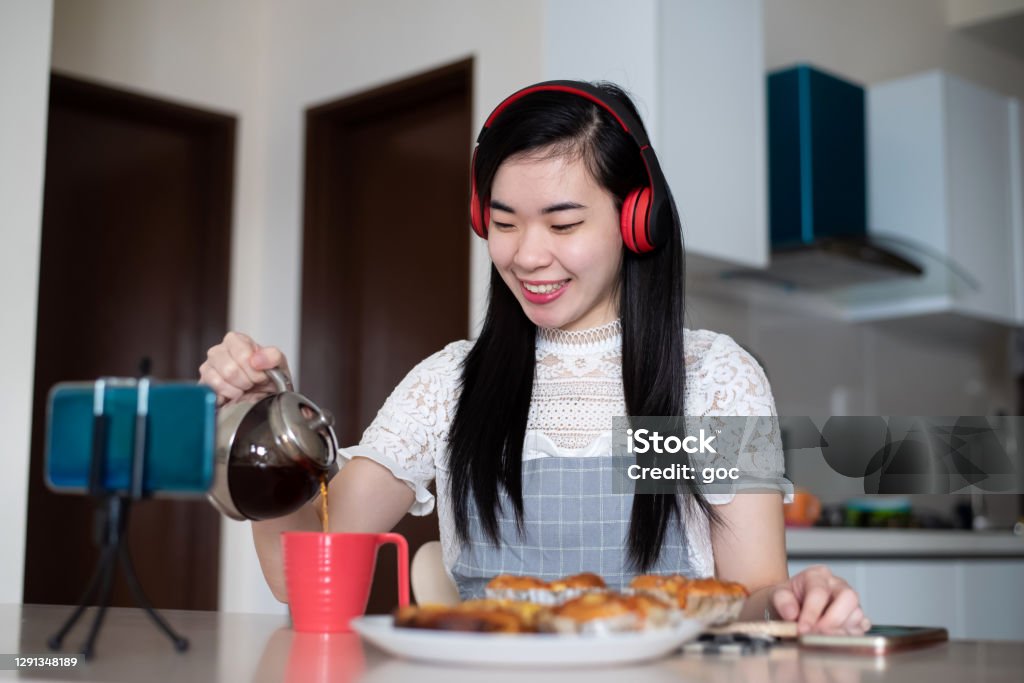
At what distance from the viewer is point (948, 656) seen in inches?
33.3

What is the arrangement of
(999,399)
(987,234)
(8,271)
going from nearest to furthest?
1. (8,271)
2. (987,234)
3. (999,399)

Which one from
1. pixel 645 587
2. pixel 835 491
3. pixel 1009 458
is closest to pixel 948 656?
pixel 645 587

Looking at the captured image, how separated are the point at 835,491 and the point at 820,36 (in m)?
1.41

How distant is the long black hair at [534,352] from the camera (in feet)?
4.33

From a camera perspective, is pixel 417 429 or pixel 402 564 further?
pixel 417 429

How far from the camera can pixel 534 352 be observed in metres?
1.49

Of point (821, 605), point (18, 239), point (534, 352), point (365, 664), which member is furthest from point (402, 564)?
point (18, 239)

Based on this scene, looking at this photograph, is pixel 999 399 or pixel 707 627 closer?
pixel 707 627

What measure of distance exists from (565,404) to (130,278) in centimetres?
217

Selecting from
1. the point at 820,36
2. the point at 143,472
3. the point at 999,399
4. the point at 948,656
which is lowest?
the point at 948,656

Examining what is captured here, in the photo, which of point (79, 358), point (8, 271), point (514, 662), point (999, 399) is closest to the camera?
point (514, 662)

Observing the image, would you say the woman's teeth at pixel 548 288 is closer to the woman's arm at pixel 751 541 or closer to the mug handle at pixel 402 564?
the woman's arm at pixel 751 541

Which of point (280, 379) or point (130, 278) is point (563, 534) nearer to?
point (280, 379)

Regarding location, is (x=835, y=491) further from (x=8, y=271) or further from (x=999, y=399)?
(x=8, y=271)
